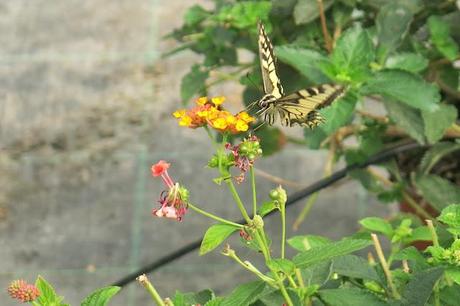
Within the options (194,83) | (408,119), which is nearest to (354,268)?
(408,119)

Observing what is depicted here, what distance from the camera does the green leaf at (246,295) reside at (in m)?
0.77

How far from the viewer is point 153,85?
9.66ft

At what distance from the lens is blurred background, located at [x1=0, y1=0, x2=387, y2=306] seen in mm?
2367

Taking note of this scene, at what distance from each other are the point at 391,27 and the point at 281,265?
78 centimetres

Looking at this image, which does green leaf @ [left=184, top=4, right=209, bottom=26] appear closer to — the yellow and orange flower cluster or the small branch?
the small branch

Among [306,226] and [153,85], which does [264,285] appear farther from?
[153,85]

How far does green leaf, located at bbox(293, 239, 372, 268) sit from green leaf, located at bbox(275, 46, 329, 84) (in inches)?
24.1

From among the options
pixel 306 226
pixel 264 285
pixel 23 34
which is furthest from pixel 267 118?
pixel 23 34

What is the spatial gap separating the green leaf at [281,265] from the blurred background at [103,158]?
1.50 m

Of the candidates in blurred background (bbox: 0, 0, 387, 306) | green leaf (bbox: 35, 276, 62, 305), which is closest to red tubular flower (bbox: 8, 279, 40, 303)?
green leaf (bbox: 35, 276, 62, 305)

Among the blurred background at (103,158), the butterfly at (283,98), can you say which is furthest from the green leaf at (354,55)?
the blurred background at (103,158)

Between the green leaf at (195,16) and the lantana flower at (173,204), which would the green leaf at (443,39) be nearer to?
the green leaf at (195,16)

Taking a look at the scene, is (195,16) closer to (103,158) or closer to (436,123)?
(436,123)

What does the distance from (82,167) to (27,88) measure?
466mm
